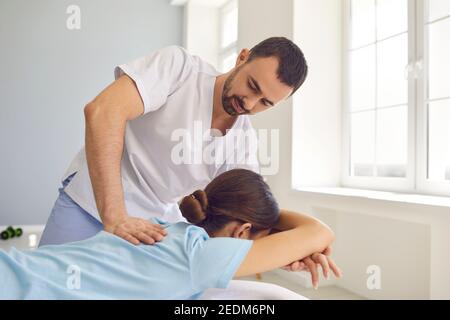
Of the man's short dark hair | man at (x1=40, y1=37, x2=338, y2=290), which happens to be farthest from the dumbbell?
the man's short dark hair

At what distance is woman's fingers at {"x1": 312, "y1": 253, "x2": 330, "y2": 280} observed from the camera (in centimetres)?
71

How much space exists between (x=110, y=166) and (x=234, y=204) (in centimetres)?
22

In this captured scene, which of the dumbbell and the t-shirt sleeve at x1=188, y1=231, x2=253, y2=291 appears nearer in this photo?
the t-shirt sleeve at x1=188, y1=231, x2=253, y2=291

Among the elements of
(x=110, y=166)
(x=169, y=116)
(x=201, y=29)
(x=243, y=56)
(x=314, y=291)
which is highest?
(x=201, y=29)

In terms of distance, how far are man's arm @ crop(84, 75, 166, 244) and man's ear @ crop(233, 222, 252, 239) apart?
0.46 feet

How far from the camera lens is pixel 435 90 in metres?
1.70

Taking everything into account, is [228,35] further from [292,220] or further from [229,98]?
[292,220]

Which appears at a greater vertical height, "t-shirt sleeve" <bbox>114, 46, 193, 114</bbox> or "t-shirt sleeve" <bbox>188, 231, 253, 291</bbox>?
"t-shirt sleeve" <bbox>114, 46, 193, 114</bbox>

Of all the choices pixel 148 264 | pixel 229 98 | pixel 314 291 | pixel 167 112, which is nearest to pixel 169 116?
pixel 167 112

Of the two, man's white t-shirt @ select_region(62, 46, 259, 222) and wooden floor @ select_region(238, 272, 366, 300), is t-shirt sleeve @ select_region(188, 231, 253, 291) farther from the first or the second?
wooden floor @ select_region(238, 272, 366, 300)

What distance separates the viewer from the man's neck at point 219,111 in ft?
3.00

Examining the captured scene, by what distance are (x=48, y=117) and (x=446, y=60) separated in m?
2.54

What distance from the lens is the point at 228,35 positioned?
295 centimetres

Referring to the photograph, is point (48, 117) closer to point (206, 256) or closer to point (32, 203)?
point (32, 203)
